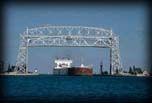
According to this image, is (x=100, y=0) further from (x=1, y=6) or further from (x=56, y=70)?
(x=56, y=70)

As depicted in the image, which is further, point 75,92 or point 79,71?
point 79,71

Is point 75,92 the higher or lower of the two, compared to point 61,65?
lower

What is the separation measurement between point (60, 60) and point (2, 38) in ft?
173

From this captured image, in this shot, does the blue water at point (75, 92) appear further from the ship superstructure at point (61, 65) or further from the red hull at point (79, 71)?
the ship superstructure at point (61, 65)

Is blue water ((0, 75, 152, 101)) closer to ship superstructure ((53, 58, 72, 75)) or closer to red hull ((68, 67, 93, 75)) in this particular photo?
red hull ((68, 67, 93, 75))

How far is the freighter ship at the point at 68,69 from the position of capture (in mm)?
52450

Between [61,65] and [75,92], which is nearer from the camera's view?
[75,92]

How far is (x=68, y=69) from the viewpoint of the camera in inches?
2055

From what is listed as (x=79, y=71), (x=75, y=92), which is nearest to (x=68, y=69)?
(x=79, y=71)

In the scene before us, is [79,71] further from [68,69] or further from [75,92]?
[75,92]

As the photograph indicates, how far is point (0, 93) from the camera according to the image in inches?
129

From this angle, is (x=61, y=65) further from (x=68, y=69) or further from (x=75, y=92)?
(x=75, y=92)

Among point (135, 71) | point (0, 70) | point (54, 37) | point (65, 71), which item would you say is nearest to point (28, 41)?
point (54, 37)

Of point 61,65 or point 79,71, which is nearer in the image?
point 79,71
